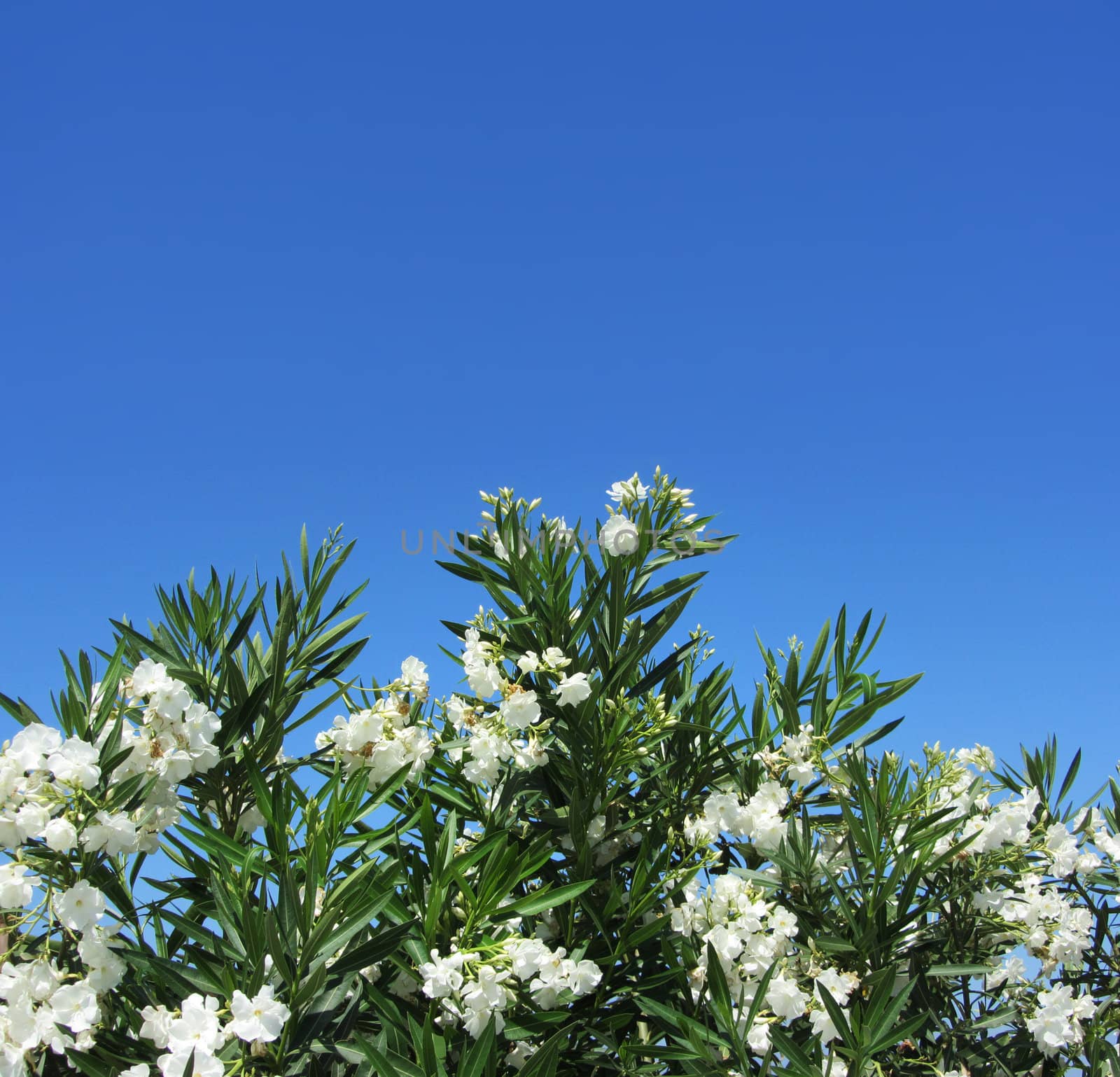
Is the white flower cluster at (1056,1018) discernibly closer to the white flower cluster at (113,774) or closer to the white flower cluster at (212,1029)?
the white flower cluster at (212,1029)

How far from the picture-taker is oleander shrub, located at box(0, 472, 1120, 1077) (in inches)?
72.5

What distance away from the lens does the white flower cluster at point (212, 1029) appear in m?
1.63

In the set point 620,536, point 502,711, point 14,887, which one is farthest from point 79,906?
point 620,536

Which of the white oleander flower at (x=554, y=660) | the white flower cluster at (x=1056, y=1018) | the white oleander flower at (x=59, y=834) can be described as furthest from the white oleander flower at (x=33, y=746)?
the white flower cluster at (x=1056, y=1018)

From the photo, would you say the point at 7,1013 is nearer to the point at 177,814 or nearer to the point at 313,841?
the point at 177,814

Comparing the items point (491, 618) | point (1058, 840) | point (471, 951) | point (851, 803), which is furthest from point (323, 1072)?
point (1058, 840)

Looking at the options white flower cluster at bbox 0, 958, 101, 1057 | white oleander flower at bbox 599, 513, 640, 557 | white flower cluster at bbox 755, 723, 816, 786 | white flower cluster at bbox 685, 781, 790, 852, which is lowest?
white flower cluster at bbox 0, 958, 101, 1057

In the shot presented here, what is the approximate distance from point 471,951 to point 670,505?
1233 millimetres

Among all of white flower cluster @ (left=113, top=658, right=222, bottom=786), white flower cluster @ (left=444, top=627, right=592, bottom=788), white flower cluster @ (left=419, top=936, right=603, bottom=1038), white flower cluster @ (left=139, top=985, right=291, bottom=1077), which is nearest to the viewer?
white flower cluster @ (left=139, top=985, right=291, bottom=1077)

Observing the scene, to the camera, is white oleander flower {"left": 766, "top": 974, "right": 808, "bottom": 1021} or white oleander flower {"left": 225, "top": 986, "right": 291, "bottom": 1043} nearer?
white oleander flower {"left": 225, "top": 986, "right": 291, "bottom": 1043}

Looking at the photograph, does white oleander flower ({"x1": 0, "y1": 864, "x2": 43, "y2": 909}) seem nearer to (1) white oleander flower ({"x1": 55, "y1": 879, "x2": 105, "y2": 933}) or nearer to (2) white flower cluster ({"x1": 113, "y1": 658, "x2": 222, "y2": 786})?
(1) white oleander flower ({"x1": 55, "y1": 879, "x2": 105, "y2": 933})

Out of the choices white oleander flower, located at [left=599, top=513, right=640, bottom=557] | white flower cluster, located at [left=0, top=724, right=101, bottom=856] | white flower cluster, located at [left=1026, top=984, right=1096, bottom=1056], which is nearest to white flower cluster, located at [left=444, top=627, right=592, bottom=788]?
white oleander flower, located at [left=599, top=513, right=640, bottom=557]

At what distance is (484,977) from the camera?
1785mm

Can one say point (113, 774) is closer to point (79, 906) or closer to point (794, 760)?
point (79, 906)
